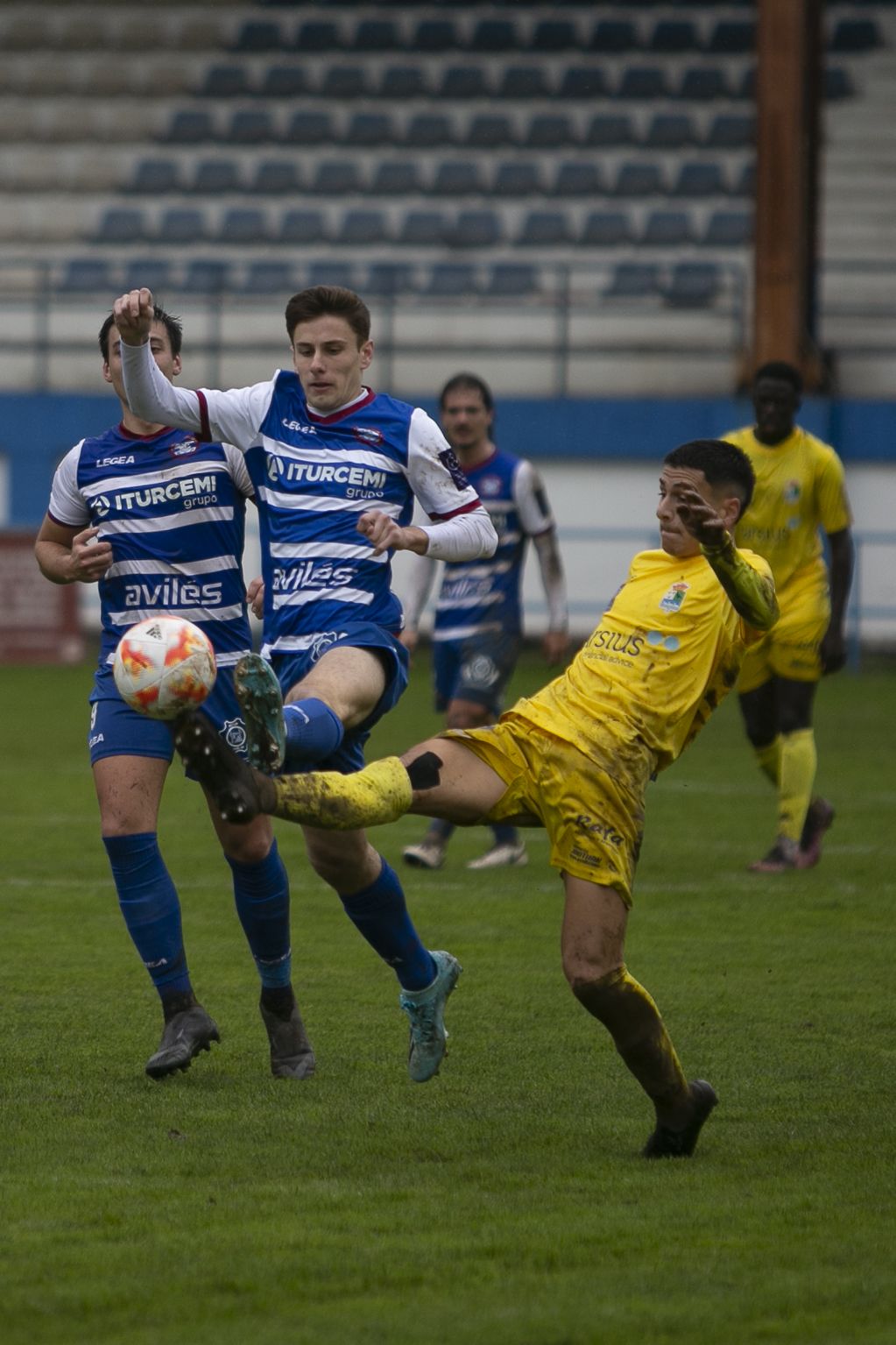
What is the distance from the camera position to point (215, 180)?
82.9 ft

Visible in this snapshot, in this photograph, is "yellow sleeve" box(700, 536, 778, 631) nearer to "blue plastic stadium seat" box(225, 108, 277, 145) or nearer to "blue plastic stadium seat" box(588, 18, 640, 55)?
"blue plastic stadium seat" box(225, 108, 277, 145)

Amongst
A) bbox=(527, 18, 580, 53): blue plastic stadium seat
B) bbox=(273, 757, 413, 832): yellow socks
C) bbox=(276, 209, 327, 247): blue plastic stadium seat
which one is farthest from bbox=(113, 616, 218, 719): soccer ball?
bbox=(527, 18, 580, 53): blue plastic stadium seat

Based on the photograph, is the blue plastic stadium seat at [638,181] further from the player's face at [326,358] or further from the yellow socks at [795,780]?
the player's face at [326,358]

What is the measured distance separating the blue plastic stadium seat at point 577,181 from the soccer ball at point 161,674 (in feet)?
71.6

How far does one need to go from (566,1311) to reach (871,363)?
19680mm

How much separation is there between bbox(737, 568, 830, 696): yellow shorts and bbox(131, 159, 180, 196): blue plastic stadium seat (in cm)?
1845

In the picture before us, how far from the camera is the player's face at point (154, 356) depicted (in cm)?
512

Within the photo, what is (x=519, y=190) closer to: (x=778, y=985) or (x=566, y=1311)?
(x=778, y=985)

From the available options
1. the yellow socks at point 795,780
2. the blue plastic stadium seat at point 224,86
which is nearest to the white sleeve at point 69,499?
the yellow socks at point 795,780

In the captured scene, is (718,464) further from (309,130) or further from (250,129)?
(250,129)

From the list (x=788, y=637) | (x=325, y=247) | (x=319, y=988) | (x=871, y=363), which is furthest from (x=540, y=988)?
(x=325, y=247)

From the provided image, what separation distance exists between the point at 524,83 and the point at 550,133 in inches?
49.0

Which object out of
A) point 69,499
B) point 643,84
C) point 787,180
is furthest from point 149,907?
point 643,84

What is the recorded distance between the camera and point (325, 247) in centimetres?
2420
